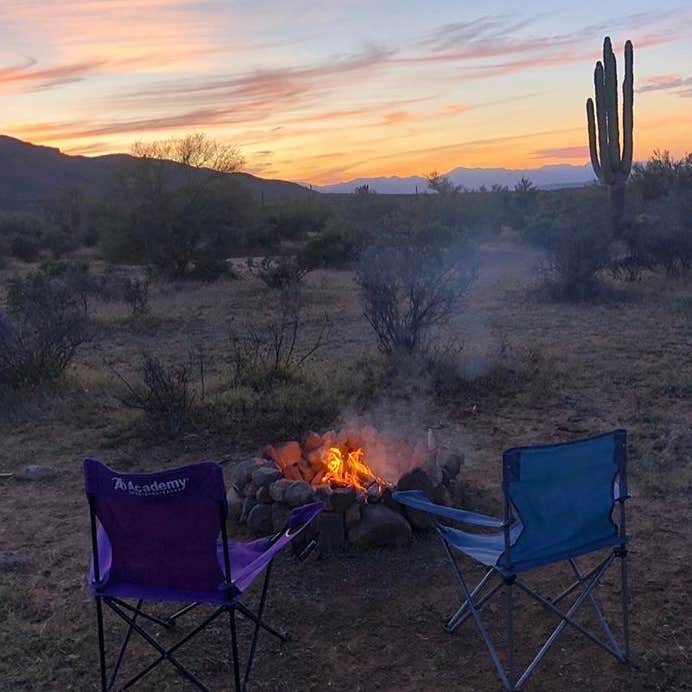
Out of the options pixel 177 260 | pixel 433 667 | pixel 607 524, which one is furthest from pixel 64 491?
pixel 177 260

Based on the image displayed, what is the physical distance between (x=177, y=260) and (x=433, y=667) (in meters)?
17.6

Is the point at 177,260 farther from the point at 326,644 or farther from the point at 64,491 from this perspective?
the point at 326,644

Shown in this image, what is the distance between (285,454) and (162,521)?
2107mm

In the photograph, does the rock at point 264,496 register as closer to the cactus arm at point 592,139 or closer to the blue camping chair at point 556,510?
the blue camping chair at point 556,510

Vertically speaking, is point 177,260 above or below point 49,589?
above

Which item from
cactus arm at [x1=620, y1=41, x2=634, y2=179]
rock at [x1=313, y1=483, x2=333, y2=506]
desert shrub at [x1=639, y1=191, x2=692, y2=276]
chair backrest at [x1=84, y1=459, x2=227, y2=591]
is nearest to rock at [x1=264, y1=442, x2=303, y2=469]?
rock at [x1=313, y1=483, x2=333, y2=506]

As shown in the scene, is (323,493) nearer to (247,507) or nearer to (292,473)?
(292,473)

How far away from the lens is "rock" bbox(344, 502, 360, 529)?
4656 mm

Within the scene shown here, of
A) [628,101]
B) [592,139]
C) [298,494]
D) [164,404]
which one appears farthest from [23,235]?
[298,494]

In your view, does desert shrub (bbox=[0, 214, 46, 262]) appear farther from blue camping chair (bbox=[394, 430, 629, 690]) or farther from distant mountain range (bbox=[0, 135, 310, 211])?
distant mountain range (bbox=[0, 135, 310, 211])

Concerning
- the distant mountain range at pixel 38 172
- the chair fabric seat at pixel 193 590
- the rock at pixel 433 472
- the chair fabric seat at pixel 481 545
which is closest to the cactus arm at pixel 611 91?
the rock at pixel 433 472

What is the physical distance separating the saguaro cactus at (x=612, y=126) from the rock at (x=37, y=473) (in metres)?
15.4

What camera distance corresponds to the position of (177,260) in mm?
20188

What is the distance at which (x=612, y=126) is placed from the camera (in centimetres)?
1894
